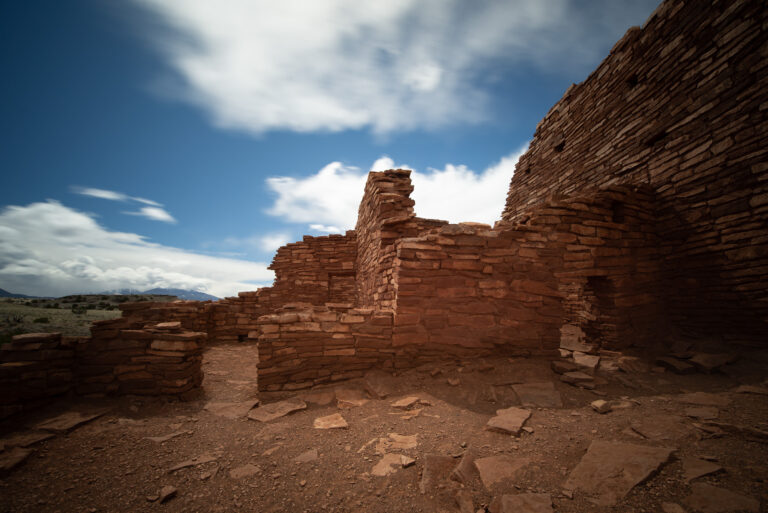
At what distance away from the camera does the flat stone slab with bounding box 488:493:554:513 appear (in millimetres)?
1826

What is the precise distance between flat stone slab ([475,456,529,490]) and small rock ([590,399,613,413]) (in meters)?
1.59

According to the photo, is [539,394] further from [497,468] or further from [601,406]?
[497,468]

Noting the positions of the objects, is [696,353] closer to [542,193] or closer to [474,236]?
[474,236]

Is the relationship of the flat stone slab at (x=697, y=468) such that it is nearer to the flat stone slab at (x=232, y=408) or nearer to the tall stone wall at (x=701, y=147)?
the tall stone wall at (x=701, y=147)

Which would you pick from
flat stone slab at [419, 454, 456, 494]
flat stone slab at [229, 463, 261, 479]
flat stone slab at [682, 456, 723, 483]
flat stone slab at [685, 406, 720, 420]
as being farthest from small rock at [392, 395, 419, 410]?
flat stone slab at [685, 406, 720, 420]

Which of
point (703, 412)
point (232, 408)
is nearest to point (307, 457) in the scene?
point (232, 408)

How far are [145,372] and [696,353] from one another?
8655 mm

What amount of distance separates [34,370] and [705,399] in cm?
804

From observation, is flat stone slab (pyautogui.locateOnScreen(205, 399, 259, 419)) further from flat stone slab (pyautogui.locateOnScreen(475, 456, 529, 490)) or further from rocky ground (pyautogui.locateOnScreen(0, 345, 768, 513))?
flat stone slab (pyautogui.locateOnScreen(475, 456, 529, 490))

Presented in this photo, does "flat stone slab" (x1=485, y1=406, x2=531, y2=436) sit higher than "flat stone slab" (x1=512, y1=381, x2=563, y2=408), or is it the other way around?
"flat stone slab" (x1=512, y1=381, x2=563, y2=408)

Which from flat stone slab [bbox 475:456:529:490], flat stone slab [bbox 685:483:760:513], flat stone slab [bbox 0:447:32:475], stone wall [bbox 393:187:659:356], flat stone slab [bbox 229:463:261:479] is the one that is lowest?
flat stone slab [bbox 229:463:261:479]

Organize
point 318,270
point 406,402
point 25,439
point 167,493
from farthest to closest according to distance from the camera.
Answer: point 318,270, point 406,402, point 25,439, point 167,493

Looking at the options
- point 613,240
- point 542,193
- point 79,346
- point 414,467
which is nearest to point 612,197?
point 613,240

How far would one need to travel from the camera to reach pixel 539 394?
371 centimetres
